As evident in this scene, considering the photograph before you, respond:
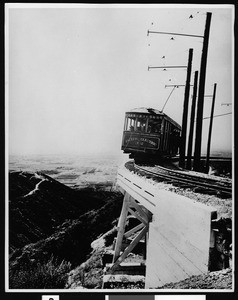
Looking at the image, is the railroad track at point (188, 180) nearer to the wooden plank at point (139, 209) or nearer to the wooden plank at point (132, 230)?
the wooden plank at point (139, 209)

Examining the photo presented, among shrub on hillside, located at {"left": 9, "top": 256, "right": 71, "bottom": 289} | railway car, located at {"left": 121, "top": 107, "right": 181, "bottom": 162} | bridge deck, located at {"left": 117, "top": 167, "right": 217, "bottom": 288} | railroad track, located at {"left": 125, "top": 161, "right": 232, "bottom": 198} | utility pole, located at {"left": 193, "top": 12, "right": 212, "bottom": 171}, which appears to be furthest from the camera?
railway car, located at {"left": 121, "top": 107, "right": 181, "bottom": 162}

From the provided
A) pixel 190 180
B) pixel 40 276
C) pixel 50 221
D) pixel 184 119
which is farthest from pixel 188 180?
pixel 40 276

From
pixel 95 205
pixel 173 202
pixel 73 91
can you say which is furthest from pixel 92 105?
pixel 173 202

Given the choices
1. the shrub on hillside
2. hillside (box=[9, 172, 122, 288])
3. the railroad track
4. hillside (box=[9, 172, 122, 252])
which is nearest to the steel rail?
the railroad track

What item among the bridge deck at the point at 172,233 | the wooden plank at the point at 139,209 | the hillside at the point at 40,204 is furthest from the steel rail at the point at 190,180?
the hillside at the point at 40,204

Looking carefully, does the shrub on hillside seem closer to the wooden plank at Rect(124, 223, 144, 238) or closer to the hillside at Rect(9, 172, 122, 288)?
the hillside at Rect(9, 172, 122, 288)

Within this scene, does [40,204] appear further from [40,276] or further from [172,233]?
[172,233]
